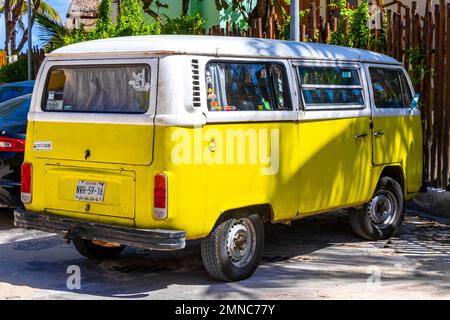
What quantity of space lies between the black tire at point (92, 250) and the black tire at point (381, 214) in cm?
266

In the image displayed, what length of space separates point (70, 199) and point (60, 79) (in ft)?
3.71

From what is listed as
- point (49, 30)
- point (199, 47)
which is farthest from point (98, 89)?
point (49, 30)

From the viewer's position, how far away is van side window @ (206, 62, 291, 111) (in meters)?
6.55

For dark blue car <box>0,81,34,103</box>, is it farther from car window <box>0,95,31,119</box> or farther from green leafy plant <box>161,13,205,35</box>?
green leafy plant <box>161,13,205,35</box>

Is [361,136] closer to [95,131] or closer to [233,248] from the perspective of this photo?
[233,248]

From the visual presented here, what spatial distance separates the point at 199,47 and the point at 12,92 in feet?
20.6

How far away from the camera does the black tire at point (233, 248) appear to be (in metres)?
6.57

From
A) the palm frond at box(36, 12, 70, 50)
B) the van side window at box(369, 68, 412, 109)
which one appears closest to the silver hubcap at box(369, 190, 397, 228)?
the van side window at box(369, 68, 412, 109)

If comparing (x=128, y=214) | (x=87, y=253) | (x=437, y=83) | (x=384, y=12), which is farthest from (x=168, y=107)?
(x=384, y=12)

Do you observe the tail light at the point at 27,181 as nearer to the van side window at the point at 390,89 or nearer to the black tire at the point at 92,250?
the black tire at the point at 92,250

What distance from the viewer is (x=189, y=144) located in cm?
623

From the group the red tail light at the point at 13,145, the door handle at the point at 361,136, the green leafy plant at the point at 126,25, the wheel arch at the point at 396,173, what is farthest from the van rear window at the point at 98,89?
the green leafy plant at the point at 126,25

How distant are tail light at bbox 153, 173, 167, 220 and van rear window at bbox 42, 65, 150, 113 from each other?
62 cm

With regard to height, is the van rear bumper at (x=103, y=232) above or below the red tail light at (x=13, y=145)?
below
